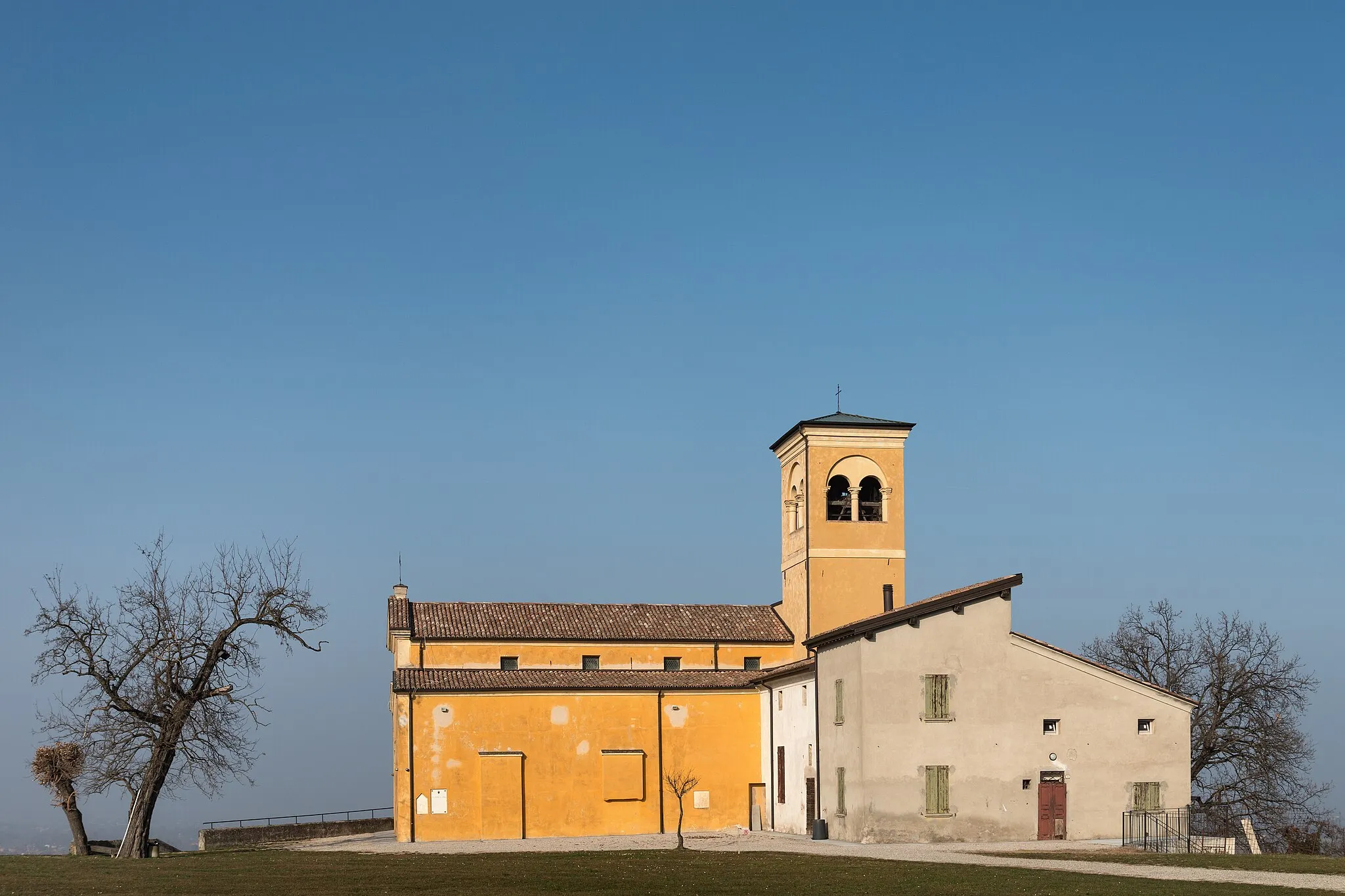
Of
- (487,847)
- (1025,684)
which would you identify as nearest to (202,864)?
(487,847)

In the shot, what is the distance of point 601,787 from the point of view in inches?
1785

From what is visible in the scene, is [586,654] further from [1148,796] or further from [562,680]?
[1148,796]

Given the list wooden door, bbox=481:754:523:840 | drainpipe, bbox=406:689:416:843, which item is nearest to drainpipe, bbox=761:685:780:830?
wooden door, bbox=481:754:523:840

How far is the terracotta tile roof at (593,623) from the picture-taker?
Result: 48750 millimetres

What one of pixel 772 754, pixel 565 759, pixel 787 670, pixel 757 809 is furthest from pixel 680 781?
pixel 787 670

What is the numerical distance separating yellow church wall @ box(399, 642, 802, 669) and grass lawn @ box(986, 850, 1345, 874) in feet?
56.1

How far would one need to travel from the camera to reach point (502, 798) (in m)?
44.3

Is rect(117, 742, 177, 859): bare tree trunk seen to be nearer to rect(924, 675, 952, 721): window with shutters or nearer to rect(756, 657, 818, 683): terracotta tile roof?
rect(756, 657, 818, 683): terracotta tile roof

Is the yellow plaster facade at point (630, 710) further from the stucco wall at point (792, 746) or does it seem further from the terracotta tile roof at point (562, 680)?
the stucco wall at point (792, 746)

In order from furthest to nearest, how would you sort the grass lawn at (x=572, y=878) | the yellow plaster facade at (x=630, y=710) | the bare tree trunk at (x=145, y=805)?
the yellow plaster facade at (x=630, y=710), the bare tree trunk at (x=145, y=805), the grass lawn at (x=572, y=878)

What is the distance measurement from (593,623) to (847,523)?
30.6 ft

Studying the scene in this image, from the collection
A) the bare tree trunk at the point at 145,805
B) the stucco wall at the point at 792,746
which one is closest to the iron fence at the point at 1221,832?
the stucco wall at the point at 792,746

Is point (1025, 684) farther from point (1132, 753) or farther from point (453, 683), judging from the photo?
point (453, 683)

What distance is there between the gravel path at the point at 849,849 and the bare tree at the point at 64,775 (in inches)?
246
